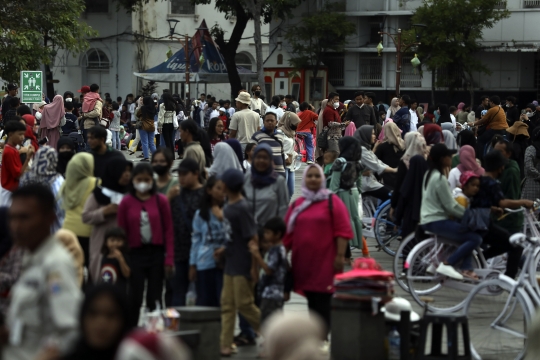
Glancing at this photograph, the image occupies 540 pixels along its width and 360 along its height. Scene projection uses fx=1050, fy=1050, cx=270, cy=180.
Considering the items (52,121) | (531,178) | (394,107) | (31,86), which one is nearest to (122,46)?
(31,86)

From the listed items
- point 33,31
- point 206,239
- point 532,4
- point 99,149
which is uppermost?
point 532,4

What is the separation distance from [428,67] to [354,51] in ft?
19.7

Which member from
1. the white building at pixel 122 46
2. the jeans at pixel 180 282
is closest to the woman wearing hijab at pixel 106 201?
the jeans at pixel 180 282

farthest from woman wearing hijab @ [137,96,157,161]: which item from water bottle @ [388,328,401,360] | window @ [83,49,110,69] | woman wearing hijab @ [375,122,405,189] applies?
window @ [83,49,110,69]

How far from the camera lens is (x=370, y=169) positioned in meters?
13.2

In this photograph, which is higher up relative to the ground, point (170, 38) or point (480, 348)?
point (170, 38)

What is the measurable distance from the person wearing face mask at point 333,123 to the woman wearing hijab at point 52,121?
17.0 ft

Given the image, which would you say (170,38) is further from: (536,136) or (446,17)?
(536,136)

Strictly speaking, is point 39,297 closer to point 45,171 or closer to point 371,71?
point 45,171

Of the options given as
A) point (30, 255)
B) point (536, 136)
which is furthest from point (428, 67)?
point (30, 255)

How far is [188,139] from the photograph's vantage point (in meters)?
11.0

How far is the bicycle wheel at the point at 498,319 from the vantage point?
806 centimetres

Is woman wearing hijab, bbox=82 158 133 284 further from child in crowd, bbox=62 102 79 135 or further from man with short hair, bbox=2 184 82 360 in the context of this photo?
child in crowd, bbox=62 102 79 135

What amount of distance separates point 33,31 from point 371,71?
2506cm
